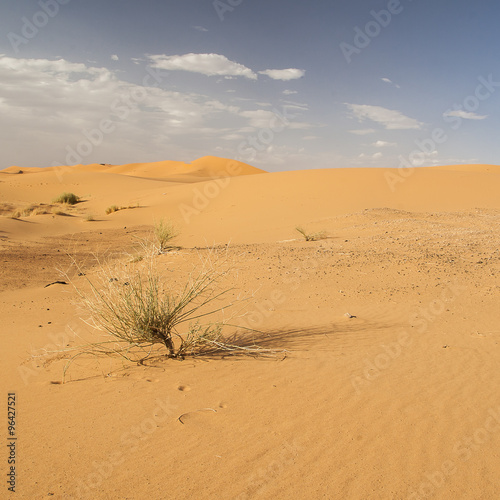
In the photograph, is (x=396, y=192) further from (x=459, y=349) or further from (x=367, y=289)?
(x=459, y=349)

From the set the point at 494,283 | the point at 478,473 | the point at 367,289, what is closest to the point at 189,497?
the point at 478,473

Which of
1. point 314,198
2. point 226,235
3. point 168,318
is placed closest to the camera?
point 168,318

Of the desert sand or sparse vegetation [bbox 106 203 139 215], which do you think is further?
sparse vegetation [bbox 106 203 139 215]

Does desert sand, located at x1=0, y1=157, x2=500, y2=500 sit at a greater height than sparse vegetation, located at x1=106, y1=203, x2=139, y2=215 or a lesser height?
lesser

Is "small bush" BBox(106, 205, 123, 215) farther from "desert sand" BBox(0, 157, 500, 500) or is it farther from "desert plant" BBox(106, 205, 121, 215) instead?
"desert sand" BBox(0, 157, 500, 500)

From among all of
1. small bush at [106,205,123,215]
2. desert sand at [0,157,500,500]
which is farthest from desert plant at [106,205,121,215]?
desert sand at [0,157,500,500]

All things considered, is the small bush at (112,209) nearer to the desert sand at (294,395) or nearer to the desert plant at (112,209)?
the desert plant at (112,209)

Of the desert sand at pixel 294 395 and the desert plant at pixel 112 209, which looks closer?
the desert sand at pixel 294 395

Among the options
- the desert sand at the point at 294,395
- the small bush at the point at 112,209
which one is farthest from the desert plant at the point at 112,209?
the desert sand at the point at 294,395

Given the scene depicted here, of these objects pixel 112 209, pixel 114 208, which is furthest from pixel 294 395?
pixel 114 208

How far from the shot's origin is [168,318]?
4117mm

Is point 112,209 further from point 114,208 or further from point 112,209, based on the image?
point 114,208

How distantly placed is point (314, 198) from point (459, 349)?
19.8m

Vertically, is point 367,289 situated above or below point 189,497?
above
